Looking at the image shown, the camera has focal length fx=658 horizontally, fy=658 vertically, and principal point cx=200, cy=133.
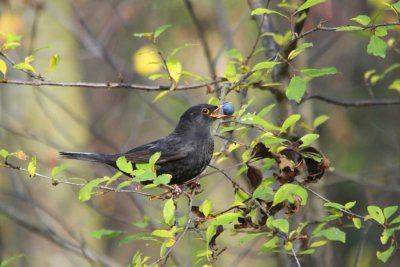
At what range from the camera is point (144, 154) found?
4.20 m

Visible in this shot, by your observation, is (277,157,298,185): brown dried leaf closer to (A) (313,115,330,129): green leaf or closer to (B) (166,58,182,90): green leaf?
(B) (166,58,182,90): green leaf

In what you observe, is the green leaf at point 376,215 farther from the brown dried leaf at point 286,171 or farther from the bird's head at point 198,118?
the bird's head at point 198,118

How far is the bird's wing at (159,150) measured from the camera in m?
4.15

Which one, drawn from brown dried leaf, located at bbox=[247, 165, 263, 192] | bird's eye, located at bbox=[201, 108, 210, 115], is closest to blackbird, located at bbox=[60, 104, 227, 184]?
bird's eye, located at bbox=[201, 108, 210, 115]

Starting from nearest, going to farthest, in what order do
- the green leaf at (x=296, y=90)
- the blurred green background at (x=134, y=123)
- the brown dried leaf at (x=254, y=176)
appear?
the green leaf at (x=296, y=90), the brown dried leaf at (x=254, y=176), the blurred green background at (x=134, y=123)

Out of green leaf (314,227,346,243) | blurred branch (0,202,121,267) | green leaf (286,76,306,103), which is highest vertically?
green leaf (286,76,306,103)

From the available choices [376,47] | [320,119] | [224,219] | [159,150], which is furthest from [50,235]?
[376,47]

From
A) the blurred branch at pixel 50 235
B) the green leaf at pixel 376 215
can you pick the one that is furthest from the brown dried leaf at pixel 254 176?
the blurred branch at pixel 50 235

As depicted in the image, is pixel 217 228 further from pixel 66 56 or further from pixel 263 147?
→ pixel 66 56

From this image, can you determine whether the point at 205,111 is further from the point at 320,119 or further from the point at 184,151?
the point at 320,119

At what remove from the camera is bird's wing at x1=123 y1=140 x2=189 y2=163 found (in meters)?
4.15

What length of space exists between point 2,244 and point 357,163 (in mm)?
4729

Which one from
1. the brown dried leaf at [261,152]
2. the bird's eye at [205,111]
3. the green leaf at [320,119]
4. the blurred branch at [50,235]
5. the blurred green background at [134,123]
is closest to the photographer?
the brown dried leaf at [261,152]

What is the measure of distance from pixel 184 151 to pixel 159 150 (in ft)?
0.55
